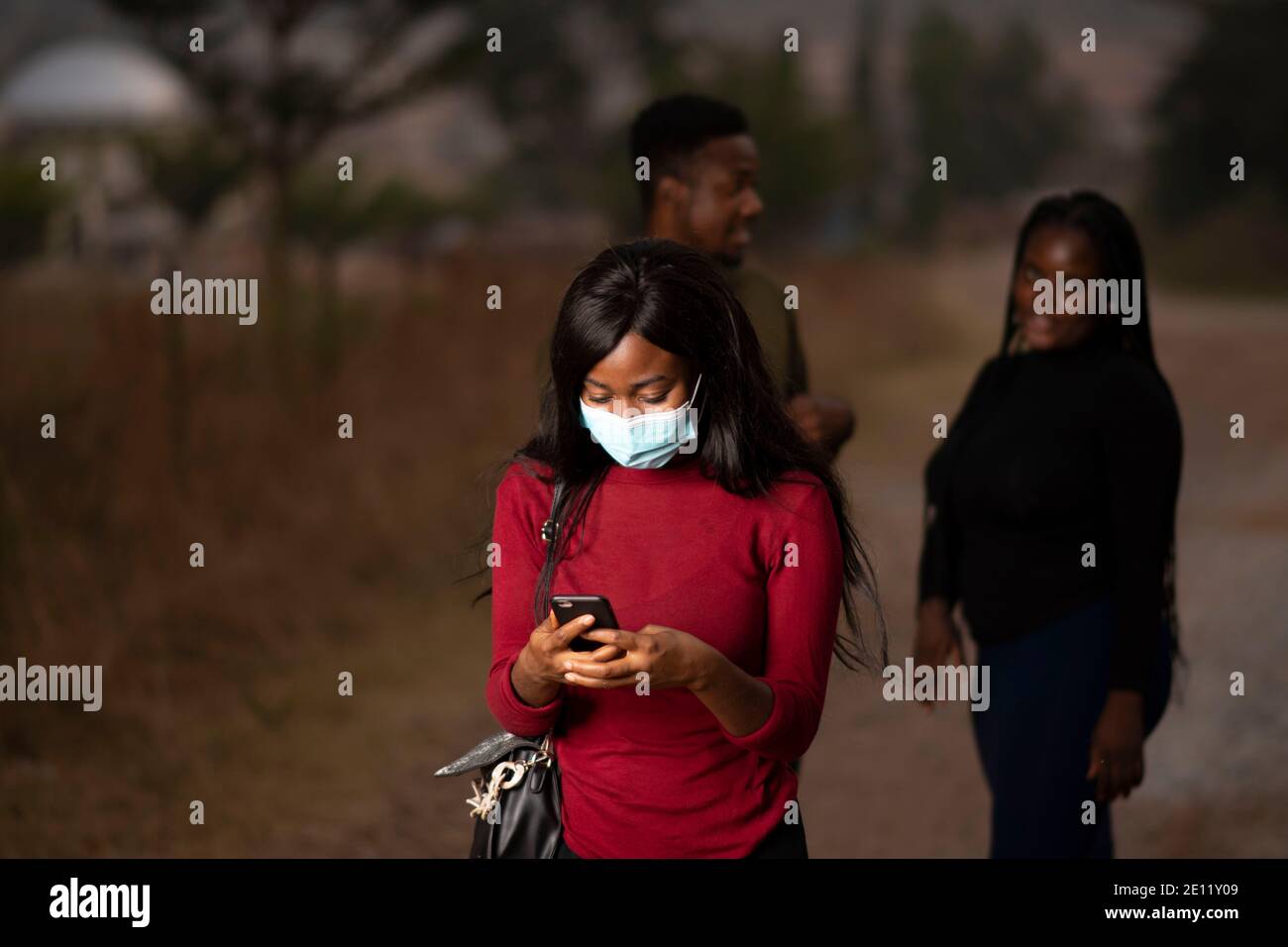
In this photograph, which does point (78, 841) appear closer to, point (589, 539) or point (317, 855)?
point (317, 855)

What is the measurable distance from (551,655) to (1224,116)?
35.9 metres

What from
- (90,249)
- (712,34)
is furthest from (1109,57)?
(90,249)

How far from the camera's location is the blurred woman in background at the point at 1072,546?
2891mm

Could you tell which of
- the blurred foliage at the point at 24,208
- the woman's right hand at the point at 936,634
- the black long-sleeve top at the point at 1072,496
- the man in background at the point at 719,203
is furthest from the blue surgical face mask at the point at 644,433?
the blurred foliage at the point at 24,208

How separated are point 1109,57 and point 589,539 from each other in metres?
55.1

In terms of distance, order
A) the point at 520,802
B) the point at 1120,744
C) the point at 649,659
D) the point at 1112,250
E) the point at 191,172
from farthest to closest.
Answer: the point at 191,172, the point at 1112,250, the point at 1120,744, the point at 520,802, the point at 649,659

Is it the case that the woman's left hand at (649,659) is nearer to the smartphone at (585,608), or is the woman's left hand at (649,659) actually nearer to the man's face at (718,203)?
the smartphone at (585,608)

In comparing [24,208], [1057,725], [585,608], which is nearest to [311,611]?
[24,208]

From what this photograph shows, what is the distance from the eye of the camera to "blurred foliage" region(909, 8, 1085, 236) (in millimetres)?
39750

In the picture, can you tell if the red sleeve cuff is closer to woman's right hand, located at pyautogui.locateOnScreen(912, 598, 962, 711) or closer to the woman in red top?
the woman in red top

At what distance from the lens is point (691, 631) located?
194cm

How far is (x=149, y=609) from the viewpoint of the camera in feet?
19.3

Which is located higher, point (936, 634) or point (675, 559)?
point (675, 559)

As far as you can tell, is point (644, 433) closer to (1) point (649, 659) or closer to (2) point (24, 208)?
(1) point (649, 659)
